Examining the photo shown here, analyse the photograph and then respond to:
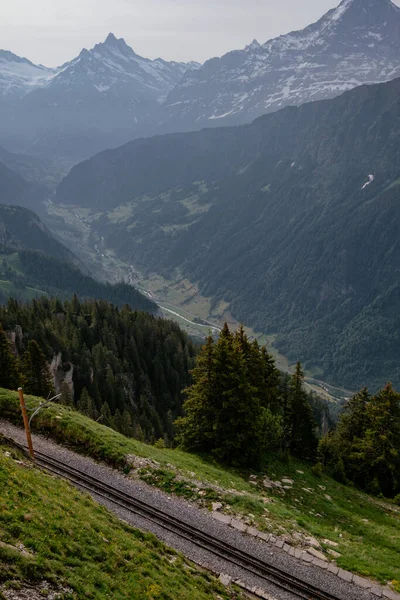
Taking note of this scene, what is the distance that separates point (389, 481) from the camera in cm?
6162

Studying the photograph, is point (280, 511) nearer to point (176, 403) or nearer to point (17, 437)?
point (17, 437)

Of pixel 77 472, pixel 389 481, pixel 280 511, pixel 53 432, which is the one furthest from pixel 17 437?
pixel 389 481

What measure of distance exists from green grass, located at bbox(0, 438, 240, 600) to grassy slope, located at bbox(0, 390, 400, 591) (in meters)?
9.12

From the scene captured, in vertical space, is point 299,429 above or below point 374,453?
below

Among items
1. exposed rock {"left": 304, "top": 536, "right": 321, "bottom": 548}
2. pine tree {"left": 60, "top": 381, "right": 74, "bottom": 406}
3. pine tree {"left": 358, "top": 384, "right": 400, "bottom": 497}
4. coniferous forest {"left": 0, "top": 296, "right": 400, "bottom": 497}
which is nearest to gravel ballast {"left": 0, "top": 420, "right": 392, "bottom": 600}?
exposed rock {"left": 304, "top": 536, "right": 321, "bottom": 548}

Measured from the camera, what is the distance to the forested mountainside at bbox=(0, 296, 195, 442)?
9994 cm

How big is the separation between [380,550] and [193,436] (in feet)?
75.8

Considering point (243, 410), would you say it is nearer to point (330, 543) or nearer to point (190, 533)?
point (330, 543)

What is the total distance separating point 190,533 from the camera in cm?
3366

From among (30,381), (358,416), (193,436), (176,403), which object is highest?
(358,416)

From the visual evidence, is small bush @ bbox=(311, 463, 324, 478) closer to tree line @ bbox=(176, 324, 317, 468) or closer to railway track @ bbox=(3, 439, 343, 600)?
tree line @ bbox=(176, 324, 317, 468)

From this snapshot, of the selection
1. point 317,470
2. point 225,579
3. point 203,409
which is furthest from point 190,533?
point 317,470

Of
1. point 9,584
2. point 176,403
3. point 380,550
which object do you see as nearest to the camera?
point 9,584

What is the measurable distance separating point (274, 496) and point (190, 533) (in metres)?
13.9
